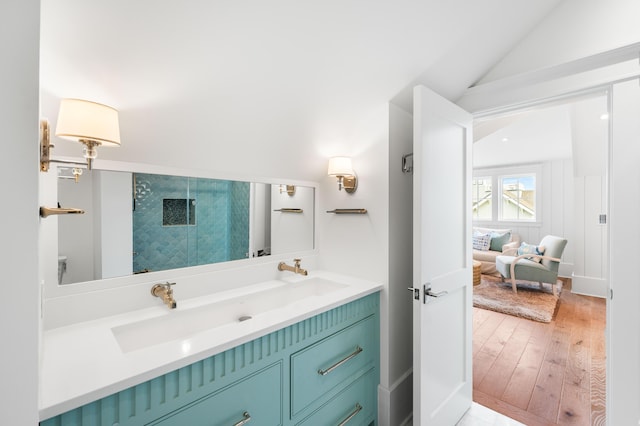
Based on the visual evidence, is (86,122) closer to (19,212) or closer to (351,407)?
(19,212)

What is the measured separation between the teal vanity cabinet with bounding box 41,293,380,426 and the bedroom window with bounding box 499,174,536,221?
6.06 metres

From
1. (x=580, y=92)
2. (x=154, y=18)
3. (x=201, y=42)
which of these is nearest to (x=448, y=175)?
(x=580, y=92)

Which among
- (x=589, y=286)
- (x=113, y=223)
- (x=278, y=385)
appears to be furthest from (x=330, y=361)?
(x=589, y=286)

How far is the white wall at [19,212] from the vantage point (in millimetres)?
537

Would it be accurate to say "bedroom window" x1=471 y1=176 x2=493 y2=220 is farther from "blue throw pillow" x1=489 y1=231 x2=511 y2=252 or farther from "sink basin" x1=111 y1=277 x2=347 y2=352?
"sink basin" x1=111 y1=277 x2=347 y2=352

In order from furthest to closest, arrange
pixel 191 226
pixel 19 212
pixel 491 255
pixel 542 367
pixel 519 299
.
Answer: pixel 491 255, pixel 519 299, pixel 542 367, pixel 191 226, pixel 19 212

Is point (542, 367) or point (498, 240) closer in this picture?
point (542, 367)

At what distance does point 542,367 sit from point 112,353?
313 cm

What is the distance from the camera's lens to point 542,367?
7.90 ft

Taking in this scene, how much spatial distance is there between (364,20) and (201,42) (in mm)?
694

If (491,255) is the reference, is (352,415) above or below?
below

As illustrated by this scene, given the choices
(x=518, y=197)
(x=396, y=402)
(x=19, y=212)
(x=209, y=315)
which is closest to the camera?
(x=19, y=212)

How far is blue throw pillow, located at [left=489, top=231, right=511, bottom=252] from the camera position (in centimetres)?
575

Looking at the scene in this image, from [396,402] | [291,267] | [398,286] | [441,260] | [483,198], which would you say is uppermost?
[483,198]
